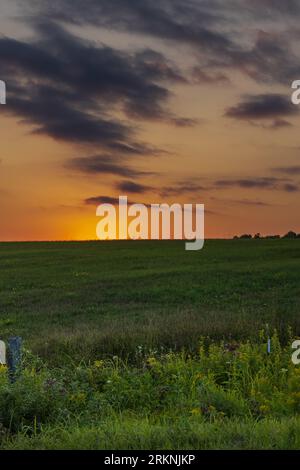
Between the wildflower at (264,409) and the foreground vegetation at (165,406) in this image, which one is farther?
the wildflower at (264,409)

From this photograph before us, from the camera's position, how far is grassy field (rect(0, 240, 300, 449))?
885 centimetres

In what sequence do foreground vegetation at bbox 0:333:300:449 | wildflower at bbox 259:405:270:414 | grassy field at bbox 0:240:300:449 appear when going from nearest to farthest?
foreground vegetation at bbox 0:333:300:449 → grassy field at bbox 0:240:300:449 → wildflower at bbox 259:405:270:414

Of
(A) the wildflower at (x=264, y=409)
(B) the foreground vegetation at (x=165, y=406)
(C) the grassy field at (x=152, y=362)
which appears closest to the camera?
(B) the foreground vegetation at (x=165, y=406)

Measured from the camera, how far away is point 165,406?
36.6ft

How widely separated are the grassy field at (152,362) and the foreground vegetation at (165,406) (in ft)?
0.08

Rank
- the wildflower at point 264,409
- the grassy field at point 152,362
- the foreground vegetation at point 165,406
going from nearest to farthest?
the foreground vegetation at point 165,406
the grassy field at point 152,362
the wildflower at point 264,409

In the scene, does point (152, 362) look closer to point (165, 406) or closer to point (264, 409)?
point (165, 406)

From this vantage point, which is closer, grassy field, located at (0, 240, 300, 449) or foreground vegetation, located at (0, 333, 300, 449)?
foreground vegetation, located at (0, 333, 300, 449)

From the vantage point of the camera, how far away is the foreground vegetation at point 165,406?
8391mm

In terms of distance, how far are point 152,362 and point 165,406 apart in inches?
84.2

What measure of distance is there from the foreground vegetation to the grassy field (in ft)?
0.08

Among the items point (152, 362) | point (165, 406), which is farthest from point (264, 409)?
point (152, 362)

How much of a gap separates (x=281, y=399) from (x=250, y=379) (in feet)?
5.79

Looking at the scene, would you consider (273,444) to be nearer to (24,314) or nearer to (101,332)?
(101,332)
